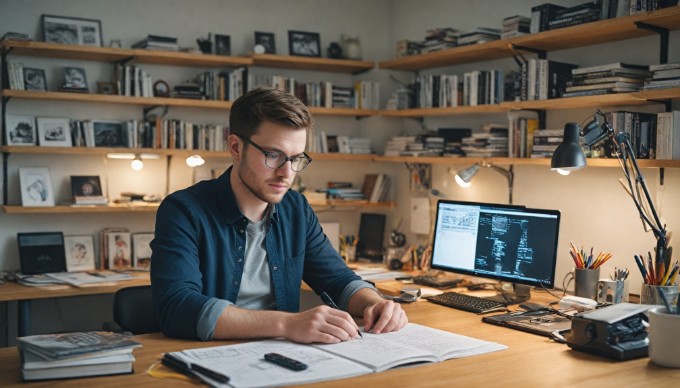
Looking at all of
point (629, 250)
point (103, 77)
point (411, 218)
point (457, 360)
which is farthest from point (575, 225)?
point (103, 77)

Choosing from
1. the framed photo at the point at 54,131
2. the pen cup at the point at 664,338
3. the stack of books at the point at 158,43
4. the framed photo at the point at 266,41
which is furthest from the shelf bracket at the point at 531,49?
the framed photo at the point at 54,131

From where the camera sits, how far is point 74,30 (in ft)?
13.9

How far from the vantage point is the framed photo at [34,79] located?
13.6 ft

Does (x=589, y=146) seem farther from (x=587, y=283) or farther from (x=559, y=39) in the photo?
(x=559, y=39)

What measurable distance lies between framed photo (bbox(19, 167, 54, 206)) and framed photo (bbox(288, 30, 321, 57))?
1.66 metres

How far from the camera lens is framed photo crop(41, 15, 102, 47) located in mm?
4184

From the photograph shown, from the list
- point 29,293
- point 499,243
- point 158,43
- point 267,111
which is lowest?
point 29,293

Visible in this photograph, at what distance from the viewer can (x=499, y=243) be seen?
3209mm

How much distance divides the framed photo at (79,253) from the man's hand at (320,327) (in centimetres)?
251

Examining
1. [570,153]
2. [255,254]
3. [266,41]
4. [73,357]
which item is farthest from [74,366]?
[266,41]

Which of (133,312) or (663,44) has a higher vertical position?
(663,44)

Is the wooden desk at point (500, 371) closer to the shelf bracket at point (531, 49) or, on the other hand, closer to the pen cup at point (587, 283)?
the pen cup at point (587, 283)

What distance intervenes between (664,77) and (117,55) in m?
2.80

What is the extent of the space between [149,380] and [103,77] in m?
2.96
